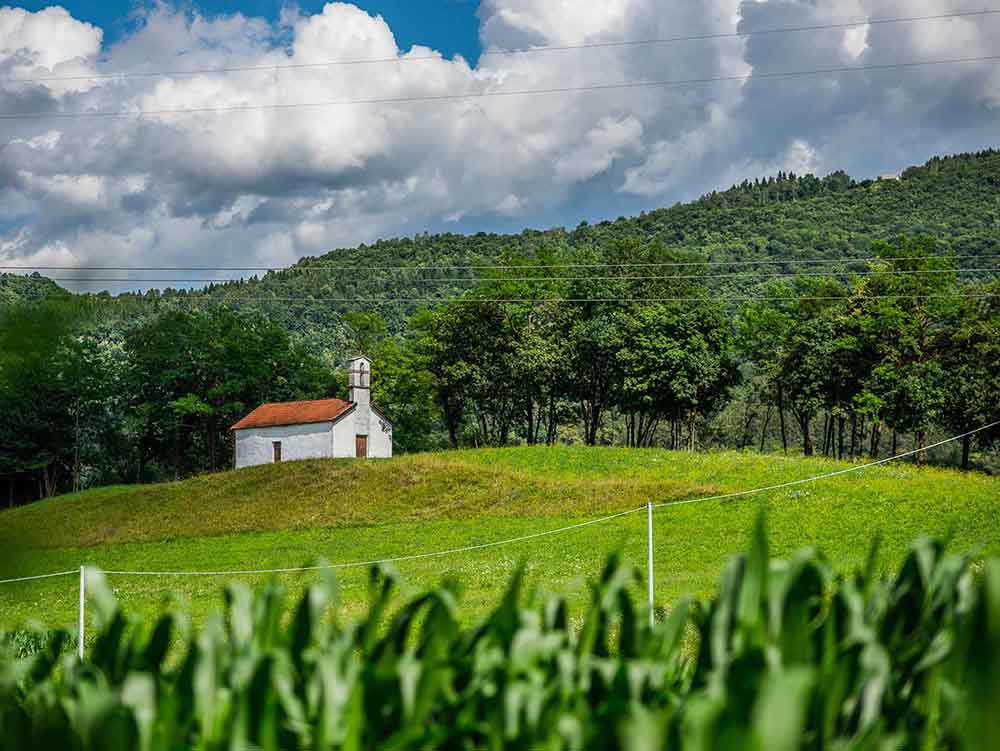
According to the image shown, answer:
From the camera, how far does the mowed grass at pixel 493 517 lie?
18.6 m

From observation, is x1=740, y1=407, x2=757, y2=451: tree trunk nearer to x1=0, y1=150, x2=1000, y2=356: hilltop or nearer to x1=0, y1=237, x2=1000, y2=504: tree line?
x1=0, y1=237, x2=1000, y2=504: tree line

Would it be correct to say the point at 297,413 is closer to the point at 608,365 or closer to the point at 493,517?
the point at 608,365

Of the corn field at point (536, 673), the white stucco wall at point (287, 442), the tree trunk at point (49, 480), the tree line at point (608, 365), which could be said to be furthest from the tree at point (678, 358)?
the corn field at point (536, 673)

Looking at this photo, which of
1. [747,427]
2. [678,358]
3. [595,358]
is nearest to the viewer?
[678,358]

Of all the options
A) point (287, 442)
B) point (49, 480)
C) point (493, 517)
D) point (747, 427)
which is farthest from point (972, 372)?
point (49, 480)

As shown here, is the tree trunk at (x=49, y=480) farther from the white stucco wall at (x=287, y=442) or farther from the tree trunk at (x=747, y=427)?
the tree trunk at (x=747, y=427)

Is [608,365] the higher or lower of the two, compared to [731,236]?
lower

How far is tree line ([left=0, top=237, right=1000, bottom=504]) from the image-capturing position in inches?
1853

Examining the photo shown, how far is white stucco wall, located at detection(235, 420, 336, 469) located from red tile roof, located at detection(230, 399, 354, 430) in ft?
0.96

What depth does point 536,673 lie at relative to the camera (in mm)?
784

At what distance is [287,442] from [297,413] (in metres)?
1.59

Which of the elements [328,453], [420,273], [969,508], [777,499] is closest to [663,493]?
[777,499]

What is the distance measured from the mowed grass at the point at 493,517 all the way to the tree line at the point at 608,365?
11.6 m

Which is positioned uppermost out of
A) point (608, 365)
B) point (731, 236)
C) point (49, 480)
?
point (731, 236)
